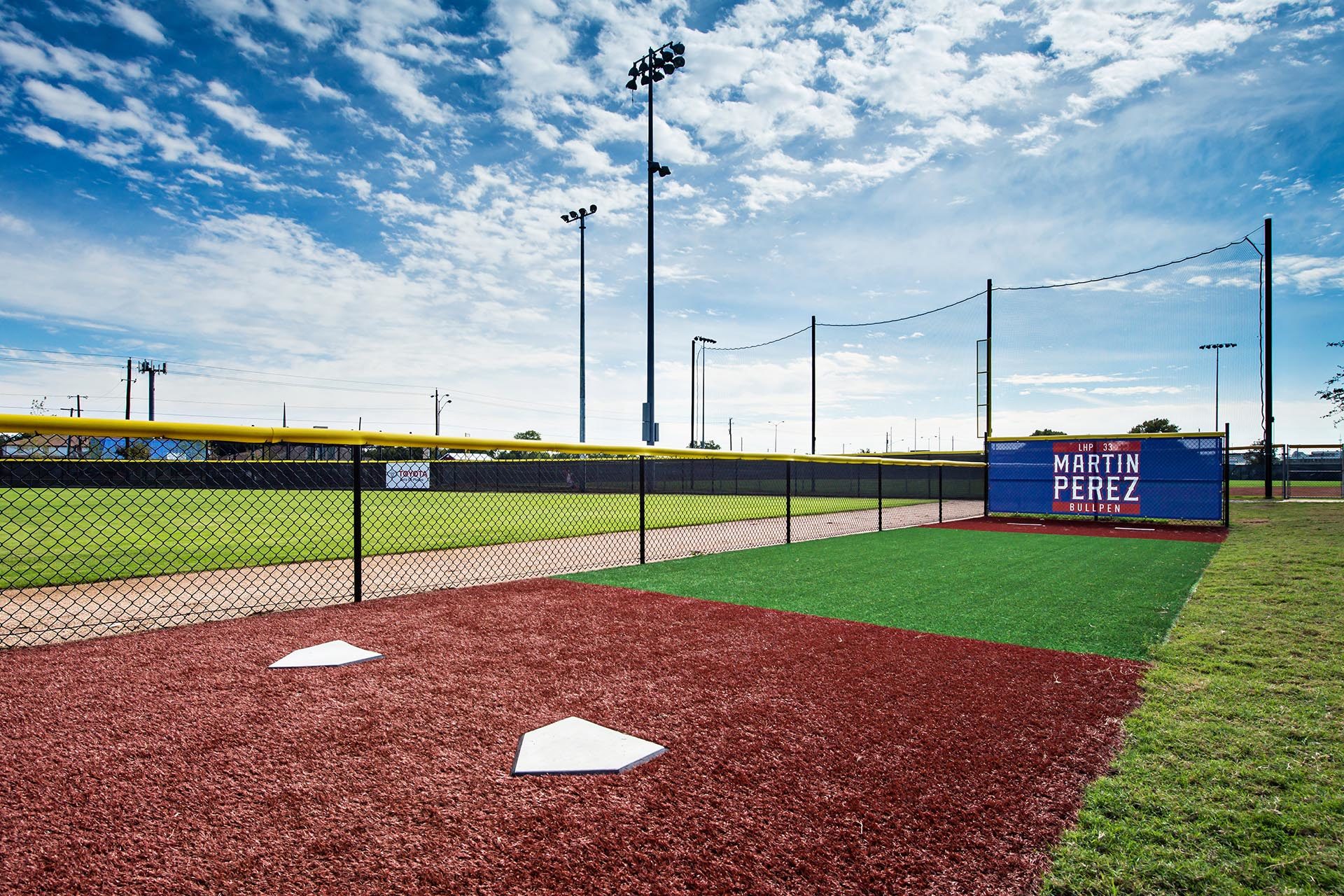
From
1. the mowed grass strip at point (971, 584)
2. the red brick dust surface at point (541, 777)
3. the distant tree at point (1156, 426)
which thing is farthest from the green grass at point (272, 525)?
the distant tree at point (1156, 426)

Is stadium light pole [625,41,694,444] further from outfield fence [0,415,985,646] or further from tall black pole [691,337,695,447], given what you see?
tall black pole [691,337,695,447]

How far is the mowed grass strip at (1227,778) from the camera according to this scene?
5.62 ft

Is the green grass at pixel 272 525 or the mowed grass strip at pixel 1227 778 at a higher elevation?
the mowed grass strip at pixel 1227 778

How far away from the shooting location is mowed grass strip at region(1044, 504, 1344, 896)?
1714 millimetres

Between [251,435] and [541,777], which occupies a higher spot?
[251,435]

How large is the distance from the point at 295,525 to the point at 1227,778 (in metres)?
13.2

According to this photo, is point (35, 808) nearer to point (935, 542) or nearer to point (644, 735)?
point (644, 735)

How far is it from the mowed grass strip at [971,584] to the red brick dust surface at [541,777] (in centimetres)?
72

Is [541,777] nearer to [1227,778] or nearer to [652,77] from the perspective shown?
[1227,778]

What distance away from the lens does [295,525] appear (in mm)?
12102

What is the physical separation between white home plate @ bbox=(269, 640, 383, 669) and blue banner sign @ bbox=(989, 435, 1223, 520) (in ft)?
45.7

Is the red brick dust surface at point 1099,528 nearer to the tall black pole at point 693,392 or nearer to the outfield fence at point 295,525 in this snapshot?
the outfield fence at point 295,525

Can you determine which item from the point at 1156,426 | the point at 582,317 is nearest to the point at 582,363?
the point at 582,317

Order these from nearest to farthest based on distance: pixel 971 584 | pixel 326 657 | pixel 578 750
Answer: pixel 578 750 → pixel 326 657 → pixel 971 584
